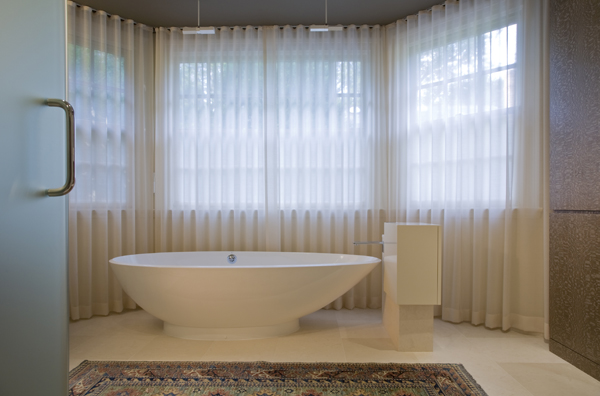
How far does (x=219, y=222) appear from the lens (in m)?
3.60

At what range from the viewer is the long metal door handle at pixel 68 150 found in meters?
0.99

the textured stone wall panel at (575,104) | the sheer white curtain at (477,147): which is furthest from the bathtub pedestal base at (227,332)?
the textured stone wall panel at (575,104)

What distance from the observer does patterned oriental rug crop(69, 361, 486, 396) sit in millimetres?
1942

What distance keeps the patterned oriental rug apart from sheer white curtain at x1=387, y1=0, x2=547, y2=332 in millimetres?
995

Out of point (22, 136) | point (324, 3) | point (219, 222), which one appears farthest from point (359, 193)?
point (22, 136)

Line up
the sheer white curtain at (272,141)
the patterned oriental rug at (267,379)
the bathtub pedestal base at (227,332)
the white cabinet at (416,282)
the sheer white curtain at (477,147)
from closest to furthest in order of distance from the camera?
the patterned oriental rug at (267,379), the white cabinet at (416,282), the bathtub pedestal base at (227,332), the sheer white curtain at (477,147), the sheer white curtain at (272,141)

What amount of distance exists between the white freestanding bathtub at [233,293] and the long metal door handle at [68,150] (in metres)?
1.57

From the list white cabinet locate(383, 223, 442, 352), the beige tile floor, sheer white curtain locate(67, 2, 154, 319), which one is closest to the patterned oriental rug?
the beige tile floor

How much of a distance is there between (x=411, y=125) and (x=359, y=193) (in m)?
0.76

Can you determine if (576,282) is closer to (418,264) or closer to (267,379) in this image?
(418,264)

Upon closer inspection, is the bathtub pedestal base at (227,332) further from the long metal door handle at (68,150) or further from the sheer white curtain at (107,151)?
the long metal door handle at (68,150)

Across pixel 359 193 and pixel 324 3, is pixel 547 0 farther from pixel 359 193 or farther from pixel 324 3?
pixel 359 193

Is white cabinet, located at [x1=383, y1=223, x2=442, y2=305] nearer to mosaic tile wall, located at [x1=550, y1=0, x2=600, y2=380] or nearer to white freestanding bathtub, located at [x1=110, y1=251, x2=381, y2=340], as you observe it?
white freestanding bathtub, located at [x1=110, y1=251, x2=381, y2=340]

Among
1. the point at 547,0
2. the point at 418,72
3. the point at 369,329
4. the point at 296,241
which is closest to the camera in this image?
the point at 547,0
